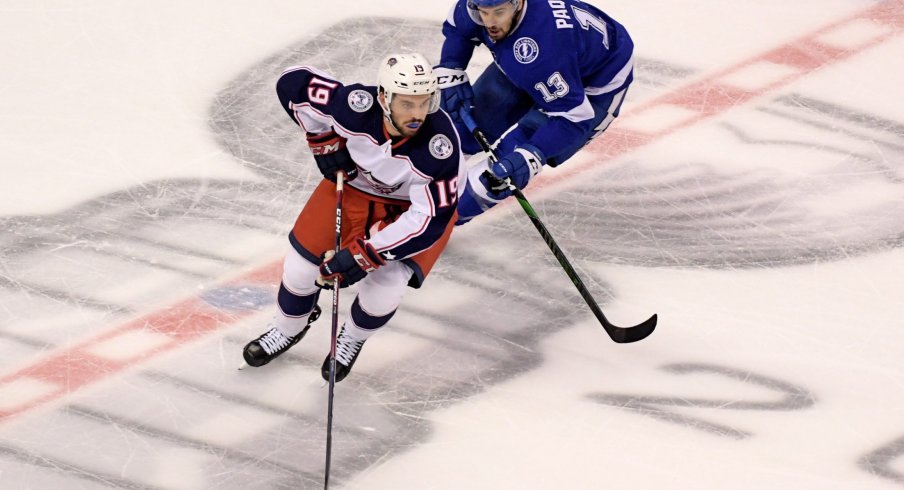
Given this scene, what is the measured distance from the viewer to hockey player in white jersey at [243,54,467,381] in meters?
3.81

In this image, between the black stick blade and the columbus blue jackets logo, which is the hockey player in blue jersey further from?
the columbus blue jackets logo

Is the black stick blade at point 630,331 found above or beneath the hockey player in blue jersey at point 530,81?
beneath

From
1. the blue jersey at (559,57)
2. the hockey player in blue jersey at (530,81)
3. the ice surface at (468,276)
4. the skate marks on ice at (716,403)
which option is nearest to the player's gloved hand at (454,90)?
the hockey player in blue jersey at (530,81)

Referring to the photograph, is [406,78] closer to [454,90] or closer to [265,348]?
[265,348]

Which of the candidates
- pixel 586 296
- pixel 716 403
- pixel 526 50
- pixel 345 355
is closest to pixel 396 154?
pixel 345 355

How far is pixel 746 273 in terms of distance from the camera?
16.1 ft

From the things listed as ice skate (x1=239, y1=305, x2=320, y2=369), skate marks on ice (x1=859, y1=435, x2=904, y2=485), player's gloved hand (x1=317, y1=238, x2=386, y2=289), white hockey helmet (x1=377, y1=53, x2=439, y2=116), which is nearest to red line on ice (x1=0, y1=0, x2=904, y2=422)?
ice skate (x1=239, y1=305, x2=320, y2=369)

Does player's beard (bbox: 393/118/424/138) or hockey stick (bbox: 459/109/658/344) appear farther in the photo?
hockey stick (bbox: 459/109/658/344)

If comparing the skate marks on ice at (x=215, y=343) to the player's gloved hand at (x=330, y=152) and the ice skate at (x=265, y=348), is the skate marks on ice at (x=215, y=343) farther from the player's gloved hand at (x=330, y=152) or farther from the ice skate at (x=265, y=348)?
the player's gloved hand at (x=330, y=152)

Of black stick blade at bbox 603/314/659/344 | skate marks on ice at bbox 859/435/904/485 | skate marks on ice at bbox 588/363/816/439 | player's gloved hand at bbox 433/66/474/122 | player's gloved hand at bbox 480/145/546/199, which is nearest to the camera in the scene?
skate marks on ice at bbox 859/435/904/485

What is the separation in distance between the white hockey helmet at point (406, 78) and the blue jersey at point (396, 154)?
12cm

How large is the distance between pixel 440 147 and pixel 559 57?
833 millimetres

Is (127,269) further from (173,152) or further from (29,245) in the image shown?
(173,152)

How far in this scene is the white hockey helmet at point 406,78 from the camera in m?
3.68
